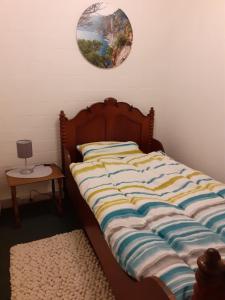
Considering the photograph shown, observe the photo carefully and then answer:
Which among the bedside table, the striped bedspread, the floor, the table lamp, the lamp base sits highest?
the table lamp

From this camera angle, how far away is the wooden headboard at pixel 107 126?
274 cm

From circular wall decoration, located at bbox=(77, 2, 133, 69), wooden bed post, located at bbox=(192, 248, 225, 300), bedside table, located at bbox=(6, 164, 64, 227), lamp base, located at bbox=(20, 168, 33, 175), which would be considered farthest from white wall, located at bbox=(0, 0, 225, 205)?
wooden bed post, located at bbox=(192, 248, 225, 300)

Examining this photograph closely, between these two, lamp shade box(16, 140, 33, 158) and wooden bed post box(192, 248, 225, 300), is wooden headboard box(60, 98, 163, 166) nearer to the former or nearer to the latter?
lamp shade box(16, 140, 33, 158)

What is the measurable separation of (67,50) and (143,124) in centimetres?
115

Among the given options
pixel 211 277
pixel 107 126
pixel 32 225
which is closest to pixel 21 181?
pixel 32 225

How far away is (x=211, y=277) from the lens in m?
0.77

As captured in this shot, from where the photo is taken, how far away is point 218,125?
2.39m

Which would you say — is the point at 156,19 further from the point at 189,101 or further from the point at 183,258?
the point at 183,258

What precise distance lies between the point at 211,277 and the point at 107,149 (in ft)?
6.58

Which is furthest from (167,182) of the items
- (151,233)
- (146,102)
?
(146,102)

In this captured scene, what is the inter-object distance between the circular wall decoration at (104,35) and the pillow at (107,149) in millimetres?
841

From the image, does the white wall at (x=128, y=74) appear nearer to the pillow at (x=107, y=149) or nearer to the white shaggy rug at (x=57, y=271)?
the pillow at (x=107, y=149)

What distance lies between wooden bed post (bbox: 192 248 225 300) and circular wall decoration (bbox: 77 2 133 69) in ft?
7.74

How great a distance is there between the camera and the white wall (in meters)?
2.39
